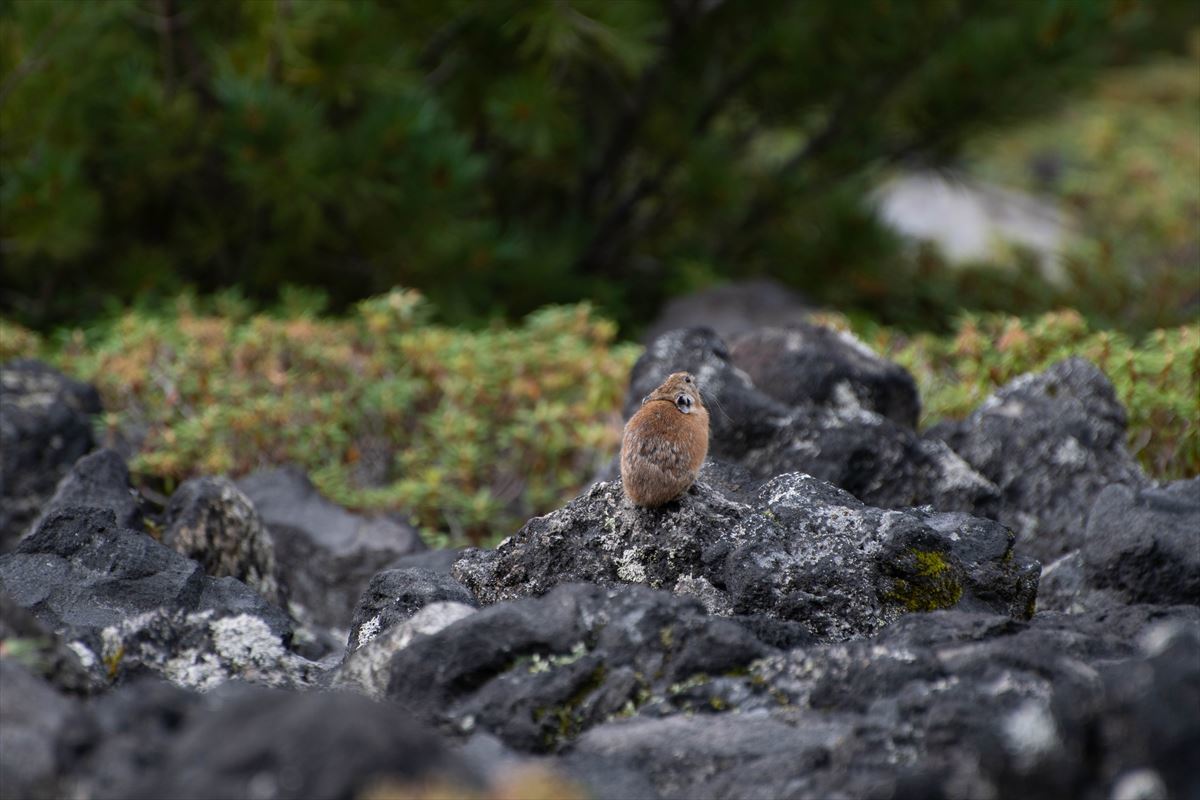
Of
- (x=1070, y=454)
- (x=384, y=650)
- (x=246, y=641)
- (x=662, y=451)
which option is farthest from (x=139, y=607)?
(x=1070, y=454)

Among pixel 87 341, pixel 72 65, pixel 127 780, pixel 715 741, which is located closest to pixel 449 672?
pixel 715 741

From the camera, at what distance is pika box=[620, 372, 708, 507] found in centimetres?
307

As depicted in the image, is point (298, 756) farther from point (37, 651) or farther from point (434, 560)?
point (434, 560)

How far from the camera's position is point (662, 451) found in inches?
120

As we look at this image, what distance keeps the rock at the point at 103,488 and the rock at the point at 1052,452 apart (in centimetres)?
280

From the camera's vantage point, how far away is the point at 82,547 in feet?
11.1

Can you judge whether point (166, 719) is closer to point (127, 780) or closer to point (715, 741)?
point (127, 780)

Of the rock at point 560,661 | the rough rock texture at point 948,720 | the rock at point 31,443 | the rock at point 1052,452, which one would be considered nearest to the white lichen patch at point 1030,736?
the rough rock texture at point 948,720

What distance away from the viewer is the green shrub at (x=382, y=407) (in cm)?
528

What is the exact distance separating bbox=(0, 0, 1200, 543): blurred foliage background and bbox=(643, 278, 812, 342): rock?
0.19 meters

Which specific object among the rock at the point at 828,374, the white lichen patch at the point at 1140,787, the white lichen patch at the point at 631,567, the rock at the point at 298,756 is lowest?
the rock at the point at 298,756

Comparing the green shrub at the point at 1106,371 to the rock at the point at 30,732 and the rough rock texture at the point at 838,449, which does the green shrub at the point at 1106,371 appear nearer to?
the rough rock texture at the point at 838,449

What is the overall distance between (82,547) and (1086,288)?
6.64 metres

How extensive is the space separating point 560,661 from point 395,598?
80 centimetres
